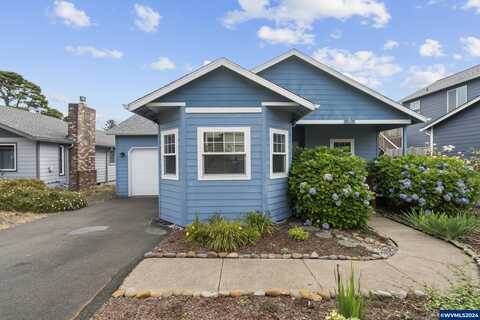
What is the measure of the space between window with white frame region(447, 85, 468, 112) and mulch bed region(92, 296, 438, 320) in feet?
65.2

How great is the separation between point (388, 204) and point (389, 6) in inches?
314

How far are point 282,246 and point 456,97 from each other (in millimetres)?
19968

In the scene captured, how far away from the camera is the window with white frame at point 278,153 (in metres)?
6.57

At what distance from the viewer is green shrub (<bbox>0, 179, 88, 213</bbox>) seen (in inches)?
346

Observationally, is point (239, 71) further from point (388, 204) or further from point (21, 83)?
point (21, 83)

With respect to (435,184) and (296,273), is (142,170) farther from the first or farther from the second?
(435,184)

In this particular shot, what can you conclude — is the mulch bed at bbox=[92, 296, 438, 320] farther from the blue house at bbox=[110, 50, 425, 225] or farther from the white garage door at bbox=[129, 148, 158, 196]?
the white garage door at bbox=[129, 148, 158, 196]

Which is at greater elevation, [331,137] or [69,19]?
[69,19]

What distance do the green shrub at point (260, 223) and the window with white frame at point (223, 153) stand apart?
95cm

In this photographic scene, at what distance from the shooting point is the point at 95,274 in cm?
401

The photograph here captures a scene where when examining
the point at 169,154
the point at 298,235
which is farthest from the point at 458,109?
the point at 169,154

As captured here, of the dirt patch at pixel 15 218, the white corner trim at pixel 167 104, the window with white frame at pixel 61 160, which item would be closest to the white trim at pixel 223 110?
the white corner trim at pixel 167 104

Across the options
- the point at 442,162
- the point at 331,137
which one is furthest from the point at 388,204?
the point at 331,137

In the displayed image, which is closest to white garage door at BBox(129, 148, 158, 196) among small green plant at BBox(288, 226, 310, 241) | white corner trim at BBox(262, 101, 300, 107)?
white corner trim at BBox(262, 101, 300, 107)
